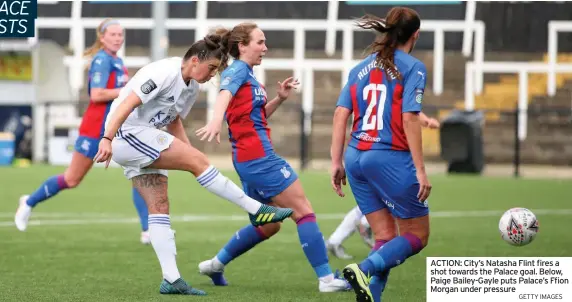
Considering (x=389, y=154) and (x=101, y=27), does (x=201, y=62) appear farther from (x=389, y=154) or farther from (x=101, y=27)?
(x=101, y=27)

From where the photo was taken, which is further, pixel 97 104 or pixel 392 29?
pixel 97 104

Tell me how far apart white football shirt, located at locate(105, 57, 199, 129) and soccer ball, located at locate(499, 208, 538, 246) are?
244cm

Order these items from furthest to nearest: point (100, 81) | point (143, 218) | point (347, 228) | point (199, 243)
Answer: point (199, 243) → point (143, 218) → point (100, 81) → point (347, 228)

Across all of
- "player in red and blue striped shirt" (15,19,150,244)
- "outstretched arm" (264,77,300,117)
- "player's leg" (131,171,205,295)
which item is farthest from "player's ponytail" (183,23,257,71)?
"player in red and blue striped shirt" (15,19,150,244)

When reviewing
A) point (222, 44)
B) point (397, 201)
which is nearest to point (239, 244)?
point (222, 44)

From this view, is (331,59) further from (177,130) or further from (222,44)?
(222,44)

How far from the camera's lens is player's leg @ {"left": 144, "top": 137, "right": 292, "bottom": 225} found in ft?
25.0

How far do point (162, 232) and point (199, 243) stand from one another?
376 cm

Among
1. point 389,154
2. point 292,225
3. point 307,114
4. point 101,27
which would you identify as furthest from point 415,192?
point 307,114

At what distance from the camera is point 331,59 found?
3353 centimetres

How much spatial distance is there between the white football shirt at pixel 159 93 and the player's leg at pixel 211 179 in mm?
229

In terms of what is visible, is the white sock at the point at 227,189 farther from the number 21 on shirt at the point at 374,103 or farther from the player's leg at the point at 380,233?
the number 21 on shirt at the point at 374,103

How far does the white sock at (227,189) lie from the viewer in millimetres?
7629

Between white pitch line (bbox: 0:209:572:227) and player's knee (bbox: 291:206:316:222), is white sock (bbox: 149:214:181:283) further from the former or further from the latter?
white pitch line (bbox: 0:209:572:227)
